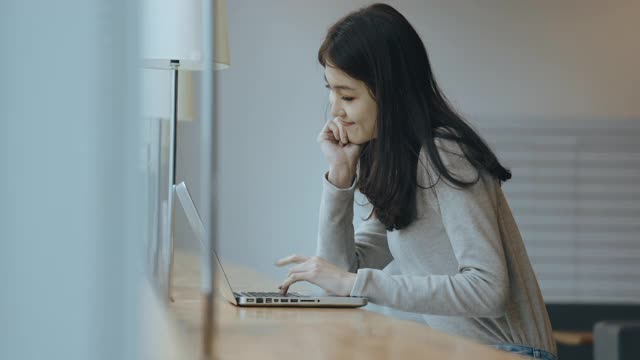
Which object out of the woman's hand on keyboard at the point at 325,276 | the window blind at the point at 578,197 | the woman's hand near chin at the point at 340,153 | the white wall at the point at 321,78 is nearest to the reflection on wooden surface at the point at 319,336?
the woman's hand on keyboard at the point at 325,276

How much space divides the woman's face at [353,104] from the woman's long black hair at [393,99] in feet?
0.06

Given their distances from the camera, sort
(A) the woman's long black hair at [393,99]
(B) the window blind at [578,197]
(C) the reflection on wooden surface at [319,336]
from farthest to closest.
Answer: (B) the window blind at [578,197], (A) the woman's long black hair at [393,99], (C) the reflection on wooden surface at [319,336]

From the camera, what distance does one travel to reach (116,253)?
0.29 m

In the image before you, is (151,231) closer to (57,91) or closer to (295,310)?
(295,310)

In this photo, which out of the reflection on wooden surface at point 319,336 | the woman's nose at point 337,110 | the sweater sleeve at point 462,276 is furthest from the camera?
the woman's nose at point 337,110

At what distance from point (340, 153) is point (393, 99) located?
0.22m

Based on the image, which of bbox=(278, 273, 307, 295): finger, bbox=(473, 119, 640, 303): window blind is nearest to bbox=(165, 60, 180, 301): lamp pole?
bbox=(278, 273, 307, 295): finger

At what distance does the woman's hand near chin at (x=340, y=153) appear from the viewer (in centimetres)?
204

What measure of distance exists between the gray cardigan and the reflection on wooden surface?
4.2 inches

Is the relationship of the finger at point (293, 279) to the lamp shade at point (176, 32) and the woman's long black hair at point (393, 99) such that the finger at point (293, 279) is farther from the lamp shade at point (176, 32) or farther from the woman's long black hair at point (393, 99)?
the lamp shade at point (176, 32)

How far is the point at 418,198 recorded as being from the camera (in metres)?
1.82

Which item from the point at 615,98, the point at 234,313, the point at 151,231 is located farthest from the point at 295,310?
the point at 615,98

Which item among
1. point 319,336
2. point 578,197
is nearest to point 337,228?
point 319,336

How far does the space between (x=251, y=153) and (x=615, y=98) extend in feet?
6.00
